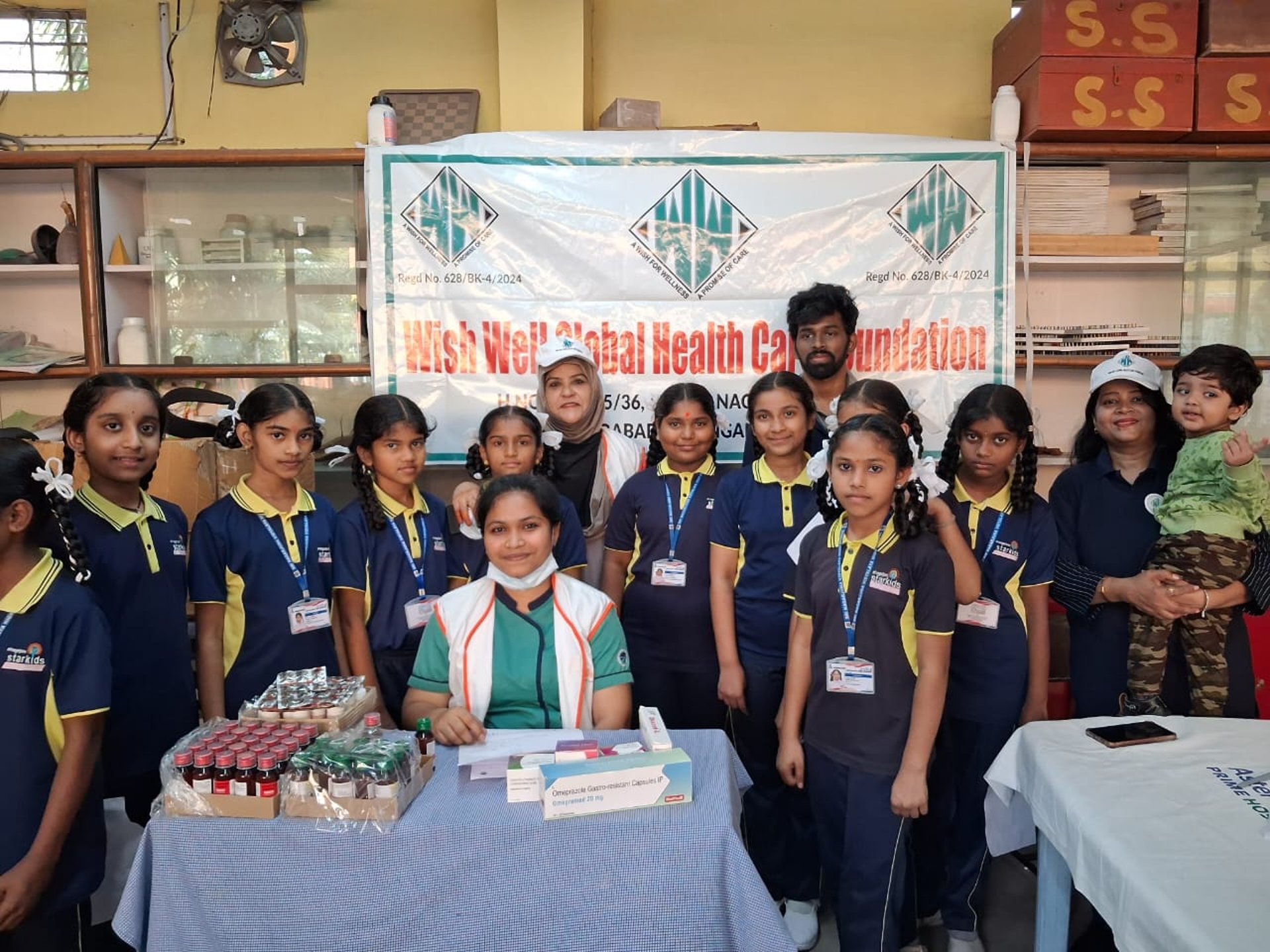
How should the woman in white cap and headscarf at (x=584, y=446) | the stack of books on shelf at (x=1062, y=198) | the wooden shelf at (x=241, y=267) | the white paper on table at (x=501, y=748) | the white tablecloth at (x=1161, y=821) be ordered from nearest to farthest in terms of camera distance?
1. the white tablecloth at (x=1161, y=821)
2. the white paper on table at (x=501, y=748)
3. the woman in white cap and headscarf at (x=584, y=446)
4. the stack of books on shelf at (x=1062, y=198)
5. the wooden shelf at (x=241, y=267)

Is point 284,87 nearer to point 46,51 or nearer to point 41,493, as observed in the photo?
point 46,51

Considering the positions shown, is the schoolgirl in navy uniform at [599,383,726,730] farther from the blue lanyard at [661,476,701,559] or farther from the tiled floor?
the tiled floor

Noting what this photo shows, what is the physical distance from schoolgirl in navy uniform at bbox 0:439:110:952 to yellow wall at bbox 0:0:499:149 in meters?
2.60

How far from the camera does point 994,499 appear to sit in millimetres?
2309

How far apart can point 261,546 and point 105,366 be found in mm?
1768

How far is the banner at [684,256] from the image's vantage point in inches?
133

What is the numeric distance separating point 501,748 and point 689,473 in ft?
3.74

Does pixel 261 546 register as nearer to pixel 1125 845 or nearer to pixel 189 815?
pixel 189 815

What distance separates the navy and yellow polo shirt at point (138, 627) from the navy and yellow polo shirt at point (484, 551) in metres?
0.72

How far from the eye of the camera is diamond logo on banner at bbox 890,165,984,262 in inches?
133

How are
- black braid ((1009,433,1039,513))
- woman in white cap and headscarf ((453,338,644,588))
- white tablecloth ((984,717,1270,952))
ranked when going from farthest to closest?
woman in white cap and headscarf ((453,338,644,588)) → black braid ((1009,433,1039,513)) → white tablecloth ((984,717,1270,952))

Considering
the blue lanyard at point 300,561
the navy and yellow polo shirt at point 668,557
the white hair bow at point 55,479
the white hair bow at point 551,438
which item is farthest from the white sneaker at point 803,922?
the white hair bow at point 55,479

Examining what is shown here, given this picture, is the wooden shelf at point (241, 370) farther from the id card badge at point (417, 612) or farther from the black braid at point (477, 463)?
the id card badge at point (417, 612)

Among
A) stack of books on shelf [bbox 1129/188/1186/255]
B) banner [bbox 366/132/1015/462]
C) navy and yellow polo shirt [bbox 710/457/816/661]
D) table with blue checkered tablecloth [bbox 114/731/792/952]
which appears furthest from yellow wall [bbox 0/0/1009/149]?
table with blue checkered tablecloth [bbox 114/731/792/952]
